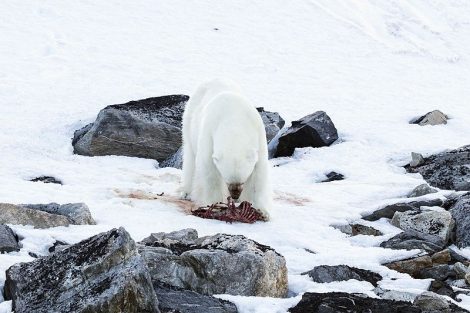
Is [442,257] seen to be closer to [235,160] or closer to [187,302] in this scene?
[235,160]

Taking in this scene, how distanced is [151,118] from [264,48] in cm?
1036

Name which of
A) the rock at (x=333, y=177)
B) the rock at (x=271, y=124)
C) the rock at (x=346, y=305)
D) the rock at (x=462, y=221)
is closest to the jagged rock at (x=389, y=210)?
the rock at (x=462, y=221)

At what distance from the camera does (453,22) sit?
27734 millimetres

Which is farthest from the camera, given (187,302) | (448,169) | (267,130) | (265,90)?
(265,90)

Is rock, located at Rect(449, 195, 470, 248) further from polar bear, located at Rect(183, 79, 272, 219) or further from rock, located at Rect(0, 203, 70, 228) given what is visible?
rock, located at Rect(0, 203, 70, 228)

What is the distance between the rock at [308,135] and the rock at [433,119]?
93.9 inches

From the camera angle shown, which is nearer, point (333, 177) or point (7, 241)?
point (7, 241)

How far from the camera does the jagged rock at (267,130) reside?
38.7ft

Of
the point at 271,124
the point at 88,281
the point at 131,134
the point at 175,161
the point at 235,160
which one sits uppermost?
the point at 235,160

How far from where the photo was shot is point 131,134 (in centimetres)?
1228

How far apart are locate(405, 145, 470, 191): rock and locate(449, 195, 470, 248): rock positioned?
1992 mm

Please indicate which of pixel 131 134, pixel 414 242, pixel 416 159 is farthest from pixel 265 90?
pixel 414 242

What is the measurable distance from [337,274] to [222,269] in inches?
42.3

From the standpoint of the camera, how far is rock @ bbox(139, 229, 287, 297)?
5.39 meters
